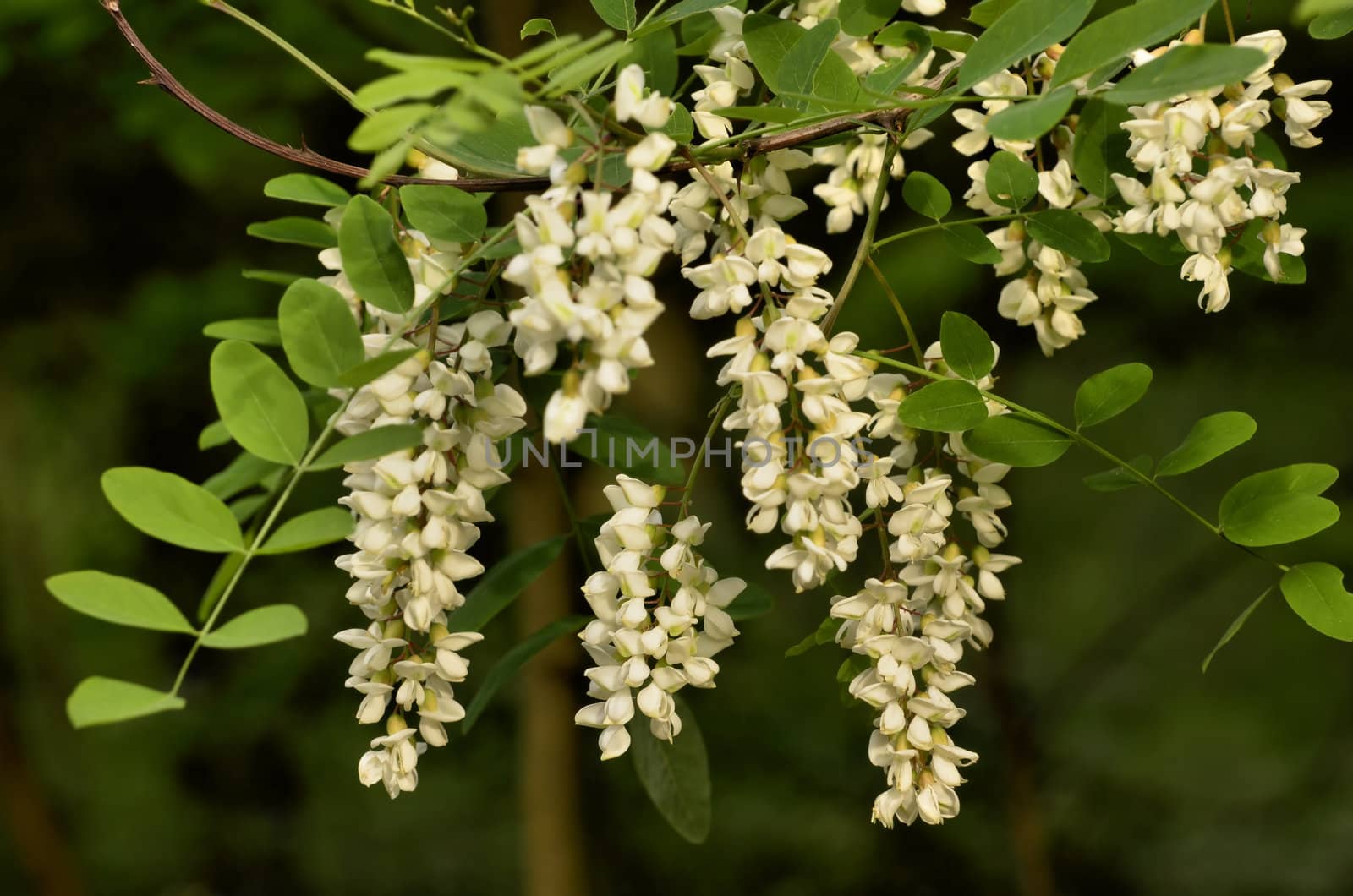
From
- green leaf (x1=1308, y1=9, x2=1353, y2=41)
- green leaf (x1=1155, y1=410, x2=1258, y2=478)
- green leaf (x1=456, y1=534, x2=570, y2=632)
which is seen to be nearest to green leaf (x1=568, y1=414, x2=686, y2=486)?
green leaf (x1=456, y1=534, x2=570, y2=632)

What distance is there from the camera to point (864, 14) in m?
0.56

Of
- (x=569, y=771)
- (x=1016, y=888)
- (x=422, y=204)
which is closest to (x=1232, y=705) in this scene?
(x=1016, y=888)

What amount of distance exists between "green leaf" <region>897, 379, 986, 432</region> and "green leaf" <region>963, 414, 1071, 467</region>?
3 cm

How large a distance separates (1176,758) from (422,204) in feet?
13.0

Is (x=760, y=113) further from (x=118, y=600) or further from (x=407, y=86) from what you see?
(x=118, y=600)

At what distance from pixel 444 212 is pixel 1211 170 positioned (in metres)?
0.33

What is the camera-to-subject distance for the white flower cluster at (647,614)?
50 centimetres

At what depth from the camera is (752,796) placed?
278cm

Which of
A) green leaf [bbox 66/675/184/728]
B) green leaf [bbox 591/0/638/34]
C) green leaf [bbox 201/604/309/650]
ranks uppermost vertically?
green leaf [bbox 591/0/638/34]

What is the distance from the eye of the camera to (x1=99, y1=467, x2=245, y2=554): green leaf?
0.46 meters

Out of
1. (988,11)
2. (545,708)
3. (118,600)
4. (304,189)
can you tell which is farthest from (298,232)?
(545,708)

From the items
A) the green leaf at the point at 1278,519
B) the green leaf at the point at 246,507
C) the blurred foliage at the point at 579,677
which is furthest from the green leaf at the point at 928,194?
the blurred foliage at the point at 579,677

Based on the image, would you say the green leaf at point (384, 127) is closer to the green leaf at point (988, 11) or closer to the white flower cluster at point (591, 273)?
the white flower cluster at point (591, 273)

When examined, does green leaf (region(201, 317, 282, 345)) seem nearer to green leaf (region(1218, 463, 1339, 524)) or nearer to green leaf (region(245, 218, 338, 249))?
green leaf (region(245, 218, 338, 249))
